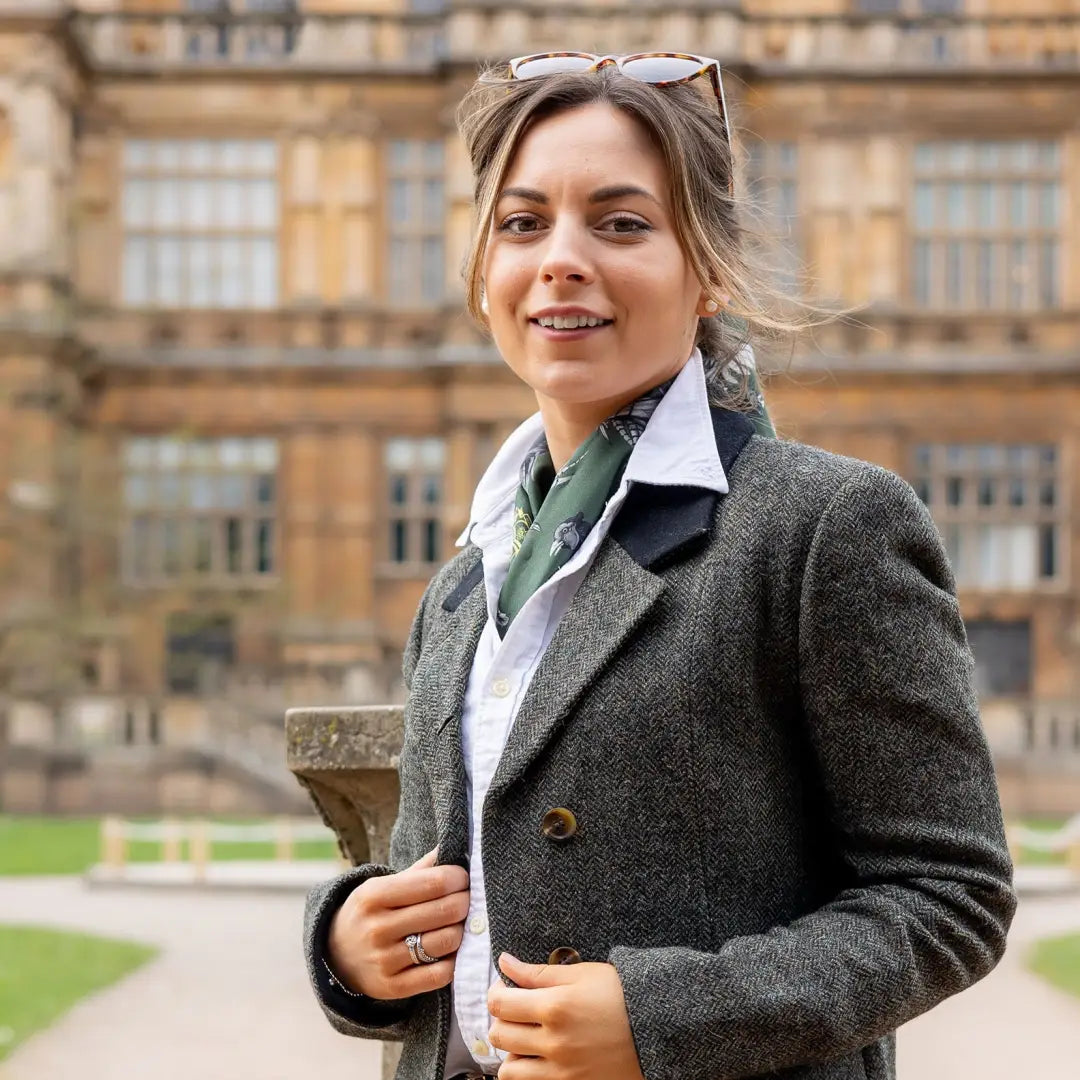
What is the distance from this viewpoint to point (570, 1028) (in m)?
1.41

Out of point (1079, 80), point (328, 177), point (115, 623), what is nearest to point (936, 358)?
point (1079, 80)

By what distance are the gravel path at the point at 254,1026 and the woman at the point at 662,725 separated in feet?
16.8

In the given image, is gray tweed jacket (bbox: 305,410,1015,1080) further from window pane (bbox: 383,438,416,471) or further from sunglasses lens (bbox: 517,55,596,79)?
window pane (bbox: 383,438,416,471)

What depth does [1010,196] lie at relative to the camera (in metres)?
20.0

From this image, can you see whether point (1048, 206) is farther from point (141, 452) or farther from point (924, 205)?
point (141, 452)

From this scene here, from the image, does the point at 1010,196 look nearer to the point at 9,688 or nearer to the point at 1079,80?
the point at 1079,80

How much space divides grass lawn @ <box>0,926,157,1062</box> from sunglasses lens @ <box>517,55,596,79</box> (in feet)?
19.8

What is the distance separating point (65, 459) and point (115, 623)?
2.03 metres

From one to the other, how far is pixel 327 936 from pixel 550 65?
38.6 inches

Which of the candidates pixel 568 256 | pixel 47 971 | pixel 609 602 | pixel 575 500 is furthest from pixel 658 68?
pixel 47 971

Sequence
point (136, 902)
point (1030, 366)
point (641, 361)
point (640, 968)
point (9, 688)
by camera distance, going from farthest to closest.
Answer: point (1030, 366) → point (9, 688) → point (136, 902) → point (641, 361) → point (640, 968)

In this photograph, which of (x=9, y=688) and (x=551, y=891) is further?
(x=9, y=688)

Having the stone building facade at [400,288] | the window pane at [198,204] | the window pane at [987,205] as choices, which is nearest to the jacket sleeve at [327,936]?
the stone building facade at [400,288]

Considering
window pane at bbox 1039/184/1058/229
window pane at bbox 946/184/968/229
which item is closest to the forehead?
window pane at bbox 946/184/968/229
